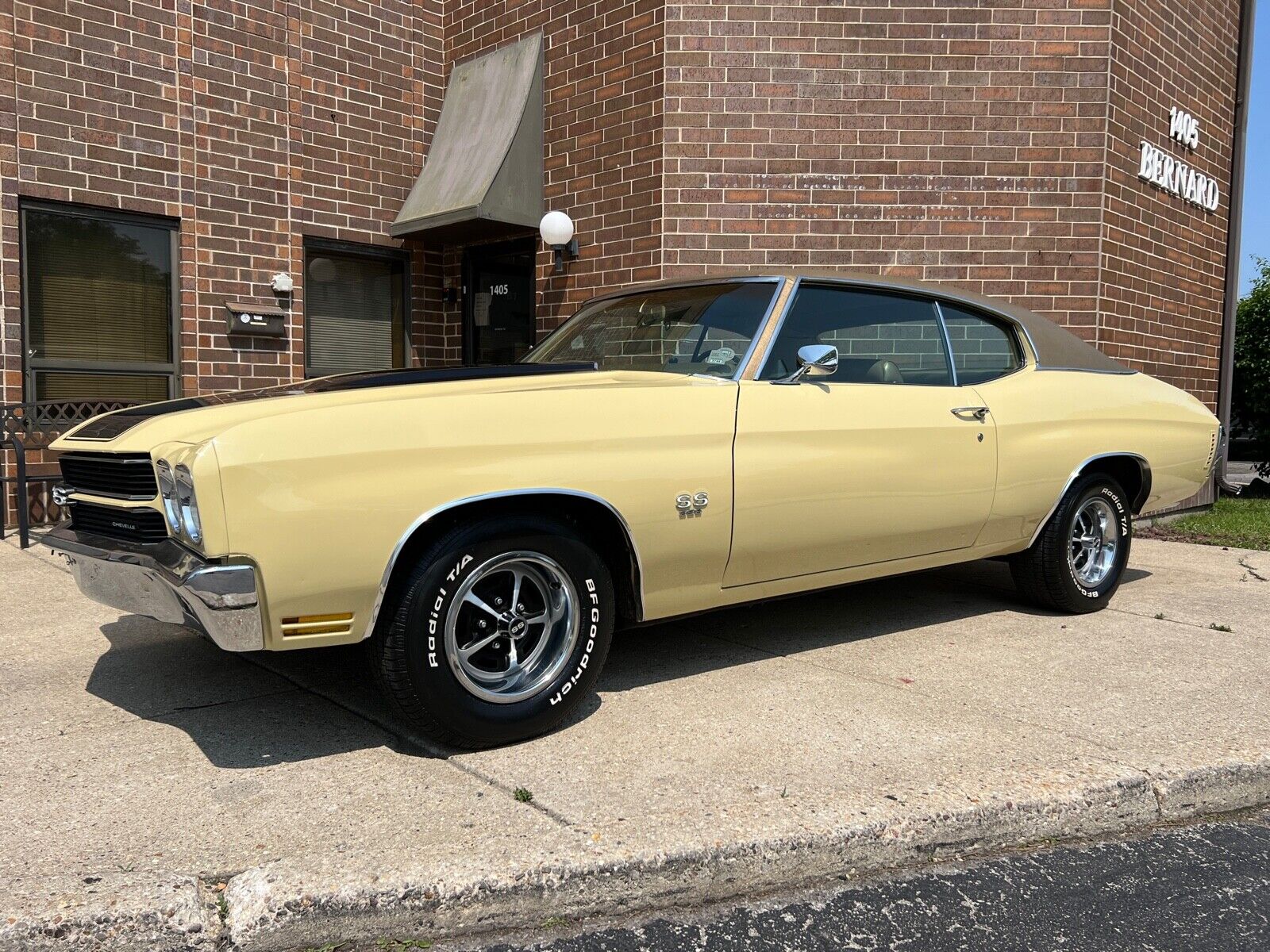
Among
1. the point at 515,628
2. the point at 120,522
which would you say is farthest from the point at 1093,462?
the point at 120,522

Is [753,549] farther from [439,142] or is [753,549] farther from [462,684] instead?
[439,142]

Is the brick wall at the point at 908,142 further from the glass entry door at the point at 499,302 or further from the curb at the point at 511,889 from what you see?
the curb at the point at 511,889

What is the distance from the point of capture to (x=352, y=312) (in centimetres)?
968

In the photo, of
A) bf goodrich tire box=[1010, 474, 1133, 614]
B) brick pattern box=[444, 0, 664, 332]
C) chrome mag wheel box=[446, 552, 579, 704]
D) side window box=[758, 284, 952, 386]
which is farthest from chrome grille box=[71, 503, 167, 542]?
brick pattern box=[444, 0, 664, 332]

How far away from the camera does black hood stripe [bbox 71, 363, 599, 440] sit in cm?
337

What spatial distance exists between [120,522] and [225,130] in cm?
646

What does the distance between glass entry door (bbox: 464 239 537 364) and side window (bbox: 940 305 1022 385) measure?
4.97 m

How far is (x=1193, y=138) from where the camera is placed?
30.2 feet

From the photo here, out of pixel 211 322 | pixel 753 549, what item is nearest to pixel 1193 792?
pixel 753 549

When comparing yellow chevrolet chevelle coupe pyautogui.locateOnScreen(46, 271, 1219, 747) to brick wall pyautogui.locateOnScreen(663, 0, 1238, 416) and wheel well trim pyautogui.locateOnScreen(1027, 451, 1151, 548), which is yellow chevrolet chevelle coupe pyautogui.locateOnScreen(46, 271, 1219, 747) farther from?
brick wall pyautogui.locateOnScreen(663, 0, 1238, 416)

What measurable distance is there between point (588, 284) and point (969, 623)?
15.7ft

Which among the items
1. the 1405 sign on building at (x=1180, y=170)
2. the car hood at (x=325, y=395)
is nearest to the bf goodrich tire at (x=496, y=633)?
the car hood at (x=325, y=395)

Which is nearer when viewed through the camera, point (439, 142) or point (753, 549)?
point (753, 549)

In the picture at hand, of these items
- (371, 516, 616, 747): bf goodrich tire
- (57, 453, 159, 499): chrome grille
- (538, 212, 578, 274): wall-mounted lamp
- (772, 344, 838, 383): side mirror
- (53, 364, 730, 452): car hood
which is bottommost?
(371, 516, 616, 747): bf goodrich tire
